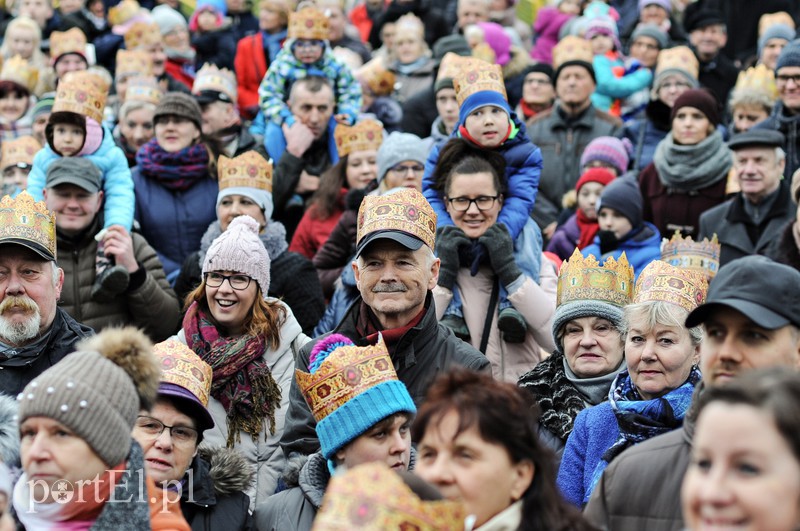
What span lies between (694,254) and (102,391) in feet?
15.8

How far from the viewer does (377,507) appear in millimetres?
3404

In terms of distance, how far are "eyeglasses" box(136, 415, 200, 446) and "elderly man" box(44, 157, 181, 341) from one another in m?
2.42

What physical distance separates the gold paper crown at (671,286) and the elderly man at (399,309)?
0.80m

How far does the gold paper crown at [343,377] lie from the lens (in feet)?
17.5

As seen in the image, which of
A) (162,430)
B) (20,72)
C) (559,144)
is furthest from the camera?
(20,72)

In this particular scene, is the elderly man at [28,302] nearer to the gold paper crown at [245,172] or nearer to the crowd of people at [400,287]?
the crowd of people at [400,287]

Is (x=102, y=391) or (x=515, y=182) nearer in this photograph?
(x=102, y=391)

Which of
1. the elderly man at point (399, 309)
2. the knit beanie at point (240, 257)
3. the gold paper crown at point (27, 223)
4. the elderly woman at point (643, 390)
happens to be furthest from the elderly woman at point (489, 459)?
the gold paper crown at point (27, 223)

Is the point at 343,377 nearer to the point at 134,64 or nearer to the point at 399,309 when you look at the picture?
the point at 399,309

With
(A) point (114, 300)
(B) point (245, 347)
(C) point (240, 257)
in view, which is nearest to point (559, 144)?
(A) point (114, 300)

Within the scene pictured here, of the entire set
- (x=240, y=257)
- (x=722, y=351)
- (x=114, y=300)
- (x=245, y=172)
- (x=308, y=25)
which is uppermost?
(x=308, y=25)

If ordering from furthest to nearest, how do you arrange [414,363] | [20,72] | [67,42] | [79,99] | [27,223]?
[67,42], [20,72], [79,99], [27,223], [414,363]

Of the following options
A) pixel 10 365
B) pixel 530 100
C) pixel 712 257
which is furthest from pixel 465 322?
pixel 530 100

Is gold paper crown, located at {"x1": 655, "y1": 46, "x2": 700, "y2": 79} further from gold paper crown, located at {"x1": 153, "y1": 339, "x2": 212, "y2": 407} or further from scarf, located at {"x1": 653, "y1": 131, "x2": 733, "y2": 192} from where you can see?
gold paper crown, located at {"x1": 153, "y1": 339, "x2": 212, "y2": 407}
